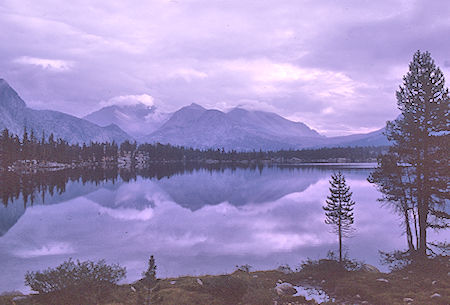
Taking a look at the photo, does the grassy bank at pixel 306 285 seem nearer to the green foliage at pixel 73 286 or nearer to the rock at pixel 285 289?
the rock at pixel 285 289

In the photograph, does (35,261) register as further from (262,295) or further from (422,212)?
(422,212)

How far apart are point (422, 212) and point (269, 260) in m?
16.0

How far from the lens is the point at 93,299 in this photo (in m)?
18.6

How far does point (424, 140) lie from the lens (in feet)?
101

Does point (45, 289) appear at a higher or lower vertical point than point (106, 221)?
higher

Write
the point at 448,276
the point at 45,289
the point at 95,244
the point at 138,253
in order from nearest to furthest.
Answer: the point at 45,289, the point at 448,276, the point at 138,253, the point at 95,244

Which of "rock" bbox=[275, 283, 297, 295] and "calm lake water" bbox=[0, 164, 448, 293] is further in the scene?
"calm lake water" bbox=[0, 164, 448, 293]

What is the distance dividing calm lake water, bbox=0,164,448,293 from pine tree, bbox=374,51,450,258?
809cm

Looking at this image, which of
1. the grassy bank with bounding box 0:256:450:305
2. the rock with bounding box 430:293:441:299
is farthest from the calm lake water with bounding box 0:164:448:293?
the rock with bounding box 430:293:441:299

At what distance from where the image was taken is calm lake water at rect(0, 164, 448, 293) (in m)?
33.0

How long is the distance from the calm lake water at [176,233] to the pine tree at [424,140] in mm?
8086

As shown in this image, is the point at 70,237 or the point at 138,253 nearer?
the point at 138,253

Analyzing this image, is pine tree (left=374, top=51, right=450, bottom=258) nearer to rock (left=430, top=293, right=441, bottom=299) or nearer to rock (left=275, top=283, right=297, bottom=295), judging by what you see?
rock (left=430, top=293, right=441, bottom=299)

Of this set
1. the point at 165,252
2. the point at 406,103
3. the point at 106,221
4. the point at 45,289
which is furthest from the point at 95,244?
the point at 406,103
